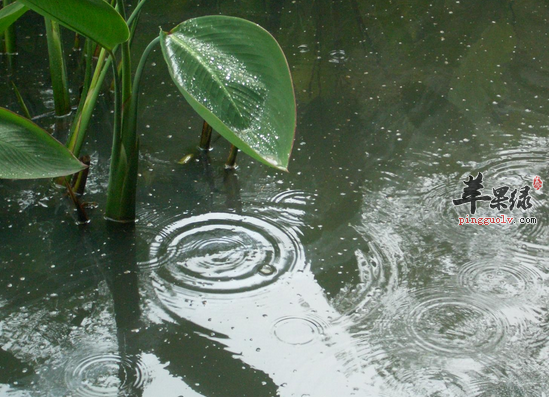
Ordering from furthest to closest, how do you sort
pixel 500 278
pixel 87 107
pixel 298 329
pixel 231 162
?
pixel 231 162
pixel 87 107
pixel 500 278
pixel 298 329

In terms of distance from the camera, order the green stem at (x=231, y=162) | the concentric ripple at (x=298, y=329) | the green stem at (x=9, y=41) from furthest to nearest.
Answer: the green stem at (x=9, y=41)
the green stem at (x=231, y=162)
the concentric ripple at (x=298, y=329)

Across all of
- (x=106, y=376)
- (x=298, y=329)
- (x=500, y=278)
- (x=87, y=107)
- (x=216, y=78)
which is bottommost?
(x=106, y=376)

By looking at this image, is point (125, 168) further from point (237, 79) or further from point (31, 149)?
point (237, 79)

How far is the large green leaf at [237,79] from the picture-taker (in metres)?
1.07

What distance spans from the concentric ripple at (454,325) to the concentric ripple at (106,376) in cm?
49

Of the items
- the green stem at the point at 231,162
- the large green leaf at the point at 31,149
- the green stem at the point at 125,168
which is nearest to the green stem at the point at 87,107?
the green stem at the point at 125,168

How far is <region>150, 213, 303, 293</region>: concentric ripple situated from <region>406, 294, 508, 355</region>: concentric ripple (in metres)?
0.28

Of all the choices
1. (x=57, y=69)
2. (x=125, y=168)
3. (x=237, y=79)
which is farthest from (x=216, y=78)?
(x=57, y=69)

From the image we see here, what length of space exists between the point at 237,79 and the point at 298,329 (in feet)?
1.52

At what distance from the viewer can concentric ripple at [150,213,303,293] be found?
1290mm

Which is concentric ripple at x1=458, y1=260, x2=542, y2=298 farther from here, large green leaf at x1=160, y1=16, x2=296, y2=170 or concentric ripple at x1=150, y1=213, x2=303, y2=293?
large green leaf at x1=160, y1=16, x2=296, y2=170

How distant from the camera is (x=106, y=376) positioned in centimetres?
107

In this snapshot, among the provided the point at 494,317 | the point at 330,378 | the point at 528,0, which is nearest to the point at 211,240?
the point at 330,378

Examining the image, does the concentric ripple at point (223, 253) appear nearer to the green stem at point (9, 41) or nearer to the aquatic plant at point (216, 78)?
the aquatic plant at point (216, 78)
